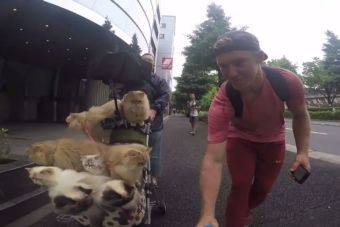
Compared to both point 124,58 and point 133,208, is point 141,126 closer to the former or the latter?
point 124,58

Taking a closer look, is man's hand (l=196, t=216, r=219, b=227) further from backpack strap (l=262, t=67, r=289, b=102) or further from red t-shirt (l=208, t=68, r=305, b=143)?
backpack strap (l=262, t=67, r=289, b=102)

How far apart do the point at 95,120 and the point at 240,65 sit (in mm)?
1080

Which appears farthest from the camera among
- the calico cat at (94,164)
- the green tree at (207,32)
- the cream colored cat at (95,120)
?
the green tree at (207,32)

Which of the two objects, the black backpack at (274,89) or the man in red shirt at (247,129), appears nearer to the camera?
the man in red shirt at (247,129)

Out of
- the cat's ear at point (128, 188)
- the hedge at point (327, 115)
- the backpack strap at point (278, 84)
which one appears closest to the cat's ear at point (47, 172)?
the cat's ear at point (128, 188)

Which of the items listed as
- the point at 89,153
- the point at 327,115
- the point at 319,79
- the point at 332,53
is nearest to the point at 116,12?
the point at 89,153

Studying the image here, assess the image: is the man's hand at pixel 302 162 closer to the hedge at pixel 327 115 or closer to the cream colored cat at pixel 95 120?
the cream colored cat at pixel 95 120

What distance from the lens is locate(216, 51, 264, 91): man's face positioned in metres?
2.55

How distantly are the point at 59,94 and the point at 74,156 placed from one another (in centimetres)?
2731

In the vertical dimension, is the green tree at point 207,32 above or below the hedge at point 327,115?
above

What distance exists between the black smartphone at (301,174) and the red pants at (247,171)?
1.54ft

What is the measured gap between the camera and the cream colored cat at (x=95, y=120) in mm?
2871

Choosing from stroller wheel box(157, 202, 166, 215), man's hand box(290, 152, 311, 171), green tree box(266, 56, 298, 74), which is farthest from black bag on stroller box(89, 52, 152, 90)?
green tree box(266, 56, 298, 74)

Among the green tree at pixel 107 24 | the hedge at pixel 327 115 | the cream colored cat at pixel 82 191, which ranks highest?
the green tree at pixel 107 24
